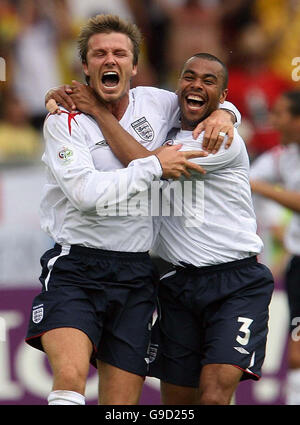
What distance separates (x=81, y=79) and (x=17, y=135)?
1.27m

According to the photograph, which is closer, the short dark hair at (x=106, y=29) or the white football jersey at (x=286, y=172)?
the short dark hair at (x=106, y=29)

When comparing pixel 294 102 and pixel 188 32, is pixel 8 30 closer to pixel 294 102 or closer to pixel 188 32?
pixel 188 32

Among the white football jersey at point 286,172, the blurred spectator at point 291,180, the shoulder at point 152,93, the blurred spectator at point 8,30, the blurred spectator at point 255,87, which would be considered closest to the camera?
the shoulder at point 152,93

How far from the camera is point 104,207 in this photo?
4.73m

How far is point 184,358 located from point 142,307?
1.46 feet

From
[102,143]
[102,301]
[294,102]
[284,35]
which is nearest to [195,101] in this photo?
[102,143]

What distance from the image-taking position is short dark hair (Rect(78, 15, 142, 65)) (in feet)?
16.4

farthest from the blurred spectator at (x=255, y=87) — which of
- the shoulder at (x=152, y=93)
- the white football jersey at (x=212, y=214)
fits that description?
the white football jersey at (x=212, y=214)

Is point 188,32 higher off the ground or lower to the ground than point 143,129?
higher

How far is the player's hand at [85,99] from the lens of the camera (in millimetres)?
4957

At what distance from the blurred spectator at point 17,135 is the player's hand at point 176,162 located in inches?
152

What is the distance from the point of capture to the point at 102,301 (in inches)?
193

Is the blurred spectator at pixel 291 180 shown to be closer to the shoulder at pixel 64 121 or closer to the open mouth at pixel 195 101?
the open mouth at pixel 195 101
